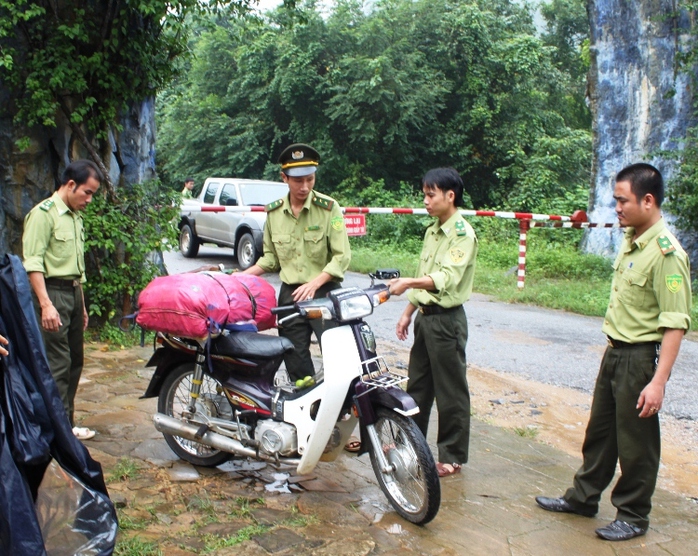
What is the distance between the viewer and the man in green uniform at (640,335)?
3527 millimetres

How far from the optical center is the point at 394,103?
20.8 metres

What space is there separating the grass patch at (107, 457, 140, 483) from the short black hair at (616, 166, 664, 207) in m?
3.12

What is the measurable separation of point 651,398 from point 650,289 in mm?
514

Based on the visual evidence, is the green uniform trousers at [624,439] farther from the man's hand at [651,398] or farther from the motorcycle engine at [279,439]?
the motorcycle engine at [279,439]

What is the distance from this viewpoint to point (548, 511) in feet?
13.6

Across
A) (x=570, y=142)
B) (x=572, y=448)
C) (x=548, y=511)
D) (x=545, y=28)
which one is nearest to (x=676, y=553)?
(x=548, y=511)

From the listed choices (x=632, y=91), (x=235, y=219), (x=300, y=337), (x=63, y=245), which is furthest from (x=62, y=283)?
(x=632, y=91)

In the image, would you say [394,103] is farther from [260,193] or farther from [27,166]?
[27,166]

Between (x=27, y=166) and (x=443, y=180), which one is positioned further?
(x=27, y=166)

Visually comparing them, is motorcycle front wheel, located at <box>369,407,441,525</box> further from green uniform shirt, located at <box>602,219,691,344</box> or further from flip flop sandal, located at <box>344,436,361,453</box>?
green uniform shirt, located at <box>602,219,691,344</box>

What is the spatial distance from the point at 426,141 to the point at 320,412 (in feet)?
63.7

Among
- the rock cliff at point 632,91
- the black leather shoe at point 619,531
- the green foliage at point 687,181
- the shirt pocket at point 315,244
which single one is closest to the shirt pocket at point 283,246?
the shirt pocket at point 315,244

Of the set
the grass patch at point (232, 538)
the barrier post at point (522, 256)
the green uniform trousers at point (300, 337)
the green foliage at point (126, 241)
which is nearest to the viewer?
the grass patch at point (232, 538)

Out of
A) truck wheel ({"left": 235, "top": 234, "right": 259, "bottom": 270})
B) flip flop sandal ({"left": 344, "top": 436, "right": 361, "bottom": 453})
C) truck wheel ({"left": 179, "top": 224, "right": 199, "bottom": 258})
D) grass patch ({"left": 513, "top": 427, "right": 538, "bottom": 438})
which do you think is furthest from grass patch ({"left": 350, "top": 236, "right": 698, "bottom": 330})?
flip flop sandal ({"left": 344, "top": 436, "right": 361, "bottom": 453})
